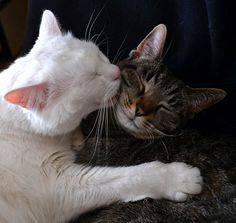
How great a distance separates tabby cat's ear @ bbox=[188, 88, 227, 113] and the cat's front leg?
0.20m

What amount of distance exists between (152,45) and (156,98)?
0.18m

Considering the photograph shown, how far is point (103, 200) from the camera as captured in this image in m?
1.08

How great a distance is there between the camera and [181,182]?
A: 3.43 ft

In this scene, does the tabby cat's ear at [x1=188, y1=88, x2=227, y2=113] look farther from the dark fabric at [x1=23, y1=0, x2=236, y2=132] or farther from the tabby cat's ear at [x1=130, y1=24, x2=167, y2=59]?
the tabby cat's ear at [x1=130, y1=24, x2=167, y2=59]

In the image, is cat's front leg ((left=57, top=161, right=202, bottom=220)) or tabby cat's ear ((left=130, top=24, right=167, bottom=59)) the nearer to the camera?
cat's front leg ((left=57, top=161, right=202, bottom=220))

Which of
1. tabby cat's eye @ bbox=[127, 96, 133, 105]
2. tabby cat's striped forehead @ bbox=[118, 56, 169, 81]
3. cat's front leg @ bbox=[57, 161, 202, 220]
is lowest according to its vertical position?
cat's front leg @ bbox=[57, 161, 202, 220]

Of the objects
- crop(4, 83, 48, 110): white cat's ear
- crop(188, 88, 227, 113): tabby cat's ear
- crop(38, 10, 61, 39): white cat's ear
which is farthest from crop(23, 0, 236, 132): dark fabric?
crop(4, 83, 48, 110): white cat's ear

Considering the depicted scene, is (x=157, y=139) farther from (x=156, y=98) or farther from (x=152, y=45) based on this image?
(x=152, y=45)

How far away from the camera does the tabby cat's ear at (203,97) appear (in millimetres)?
1127

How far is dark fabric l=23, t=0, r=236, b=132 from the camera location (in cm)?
109

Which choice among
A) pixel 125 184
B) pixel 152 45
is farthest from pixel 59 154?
pixel 152 45

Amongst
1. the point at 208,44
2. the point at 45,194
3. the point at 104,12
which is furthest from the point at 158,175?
the point at 104,12

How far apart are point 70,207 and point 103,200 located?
0.33ft

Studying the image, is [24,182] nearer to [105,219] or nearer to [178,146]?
[105,219]
